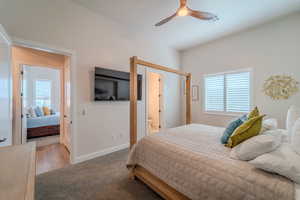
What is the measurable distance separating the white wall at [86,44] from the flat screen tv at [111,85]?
0.46 ft

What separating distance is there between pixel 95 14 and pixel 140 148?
290 centimetres

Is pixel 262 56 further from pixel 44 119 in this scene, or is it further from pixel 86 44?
pixel 44 119

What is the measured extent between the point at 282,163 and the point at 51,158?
3719 mm

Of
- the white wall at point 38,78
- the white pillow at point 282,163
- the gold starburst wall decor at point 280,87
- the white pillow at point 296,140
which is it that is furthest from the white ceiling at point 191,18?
the white wall at point 38,78

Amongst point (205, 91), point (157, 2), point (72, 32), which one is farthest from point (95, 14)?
point (205, 91)

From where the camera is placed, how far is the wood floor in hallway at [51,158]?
252 cm

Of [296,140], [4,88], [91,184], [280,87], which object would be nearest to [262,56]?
[280,87]

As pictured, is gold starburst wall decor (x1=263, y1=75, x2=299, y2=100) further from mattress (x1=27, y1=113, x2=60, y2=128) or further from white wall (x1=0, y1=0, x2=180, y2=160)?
mattress (x1=27, y1=113, x2=60, y2=128)

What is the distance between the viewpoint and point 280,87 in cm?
307

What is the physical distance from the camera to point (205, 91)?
4.41 m

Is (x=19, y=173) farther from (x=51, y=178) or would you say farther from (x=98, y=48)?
(x=98, y=48)

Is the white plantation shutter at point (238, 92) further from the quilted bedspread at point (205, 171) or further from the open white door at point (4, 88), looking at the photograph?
the open white door at point (4, 88)

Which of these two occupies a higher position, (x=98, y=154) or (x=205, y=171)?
(x=205, y=171)

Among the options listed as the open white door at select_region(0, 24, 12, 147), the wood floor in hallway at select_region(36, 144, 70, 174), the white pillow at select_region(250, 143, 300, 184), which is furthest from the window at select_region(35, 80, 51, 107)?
the white pillow at select_region(250, 143, 300, 184)
